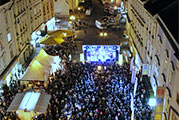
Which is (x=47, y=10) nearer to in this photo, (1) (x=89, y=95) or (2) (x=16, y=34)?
(2) (x=16, y=34)

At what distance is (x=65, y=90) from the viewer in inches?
1079

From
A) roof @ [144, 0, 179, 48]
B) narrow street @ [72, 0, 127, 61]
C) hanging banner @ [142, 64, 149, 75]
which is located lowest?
narrow street @ [72, 0, 127, 61]

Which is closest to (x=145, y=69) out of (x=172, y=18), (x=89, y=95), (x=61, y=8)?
(x=89, y=95)

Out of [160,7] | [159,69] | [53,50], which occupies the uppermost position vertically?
[160,7]

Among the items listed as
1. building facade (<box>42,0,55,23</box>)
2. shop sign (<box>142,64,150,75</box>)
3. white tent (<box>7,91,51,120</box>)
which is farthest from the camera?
building facade (<box>42,0,55,23</box>)

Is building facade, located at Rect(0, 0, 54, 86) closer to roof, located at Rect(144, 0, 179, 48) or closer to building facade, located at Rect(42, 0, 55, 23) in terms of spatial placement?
building facade, located at Rect(42, 0, 55, 23)

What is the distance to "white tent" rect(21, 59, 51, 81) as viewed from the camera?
28.3 metres

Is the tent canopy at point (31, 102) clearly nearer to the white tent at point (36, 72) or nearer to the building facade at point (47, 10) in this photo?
the white tent at point (36, 72)

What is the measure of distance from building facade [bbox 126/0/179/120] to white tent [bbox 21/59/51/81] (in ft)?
33.2

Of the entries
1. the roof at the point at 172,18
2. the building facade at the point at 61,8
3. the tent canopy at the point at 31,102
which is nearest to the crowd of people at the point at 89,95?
the tent canopy at the point at 31,102

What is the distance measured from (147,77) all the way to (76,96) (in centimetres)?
724

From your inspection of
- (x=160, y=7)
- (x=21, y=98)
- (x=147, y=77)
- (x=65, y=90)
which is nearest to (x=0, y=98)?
(x=21, y=98)

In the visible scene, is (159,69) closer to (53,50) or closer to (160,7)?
(160,7)

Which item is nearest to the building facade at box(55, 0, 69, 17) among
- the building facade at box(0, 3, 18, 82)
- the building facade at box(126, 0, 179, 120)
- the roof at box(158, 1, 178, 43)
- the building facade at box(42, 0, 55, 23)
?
the building facade at box(42, 0, 55, 23)
